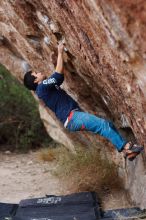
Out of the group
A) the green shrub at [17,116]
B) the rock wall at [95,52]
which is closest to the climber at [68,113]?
the rock wall at [95,52]

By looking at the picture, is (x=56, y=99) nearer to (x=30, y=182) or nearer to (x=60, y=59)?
(x=60, y=59)

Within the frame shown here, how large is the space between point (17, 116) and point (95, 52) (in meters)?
9.17

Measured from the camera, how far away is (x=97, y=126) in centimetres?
620

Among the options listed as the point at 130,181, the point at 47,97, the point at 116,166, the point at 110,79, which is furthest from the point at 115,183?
the point at 110,79

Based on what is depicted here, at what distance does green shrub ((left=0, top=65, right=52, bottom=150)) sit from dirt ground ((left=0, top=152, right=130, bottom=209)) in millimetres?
1148

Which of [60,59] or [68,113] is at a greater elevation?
[60,59]

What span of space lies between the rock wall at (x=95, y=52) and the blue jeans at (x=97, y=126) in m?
0.19

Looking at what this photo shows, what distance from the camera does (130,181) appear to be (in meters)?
7.62

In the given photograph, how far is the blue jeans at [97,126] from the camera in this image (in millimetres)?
6047

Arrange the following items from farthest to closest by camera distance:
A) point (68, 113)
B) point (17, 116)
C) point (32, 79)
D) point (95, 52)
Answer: point (17, 116) → point (32, 79) → point (68, 113) → point (95, 52)

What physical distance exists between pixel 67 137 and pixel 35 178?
0.98m

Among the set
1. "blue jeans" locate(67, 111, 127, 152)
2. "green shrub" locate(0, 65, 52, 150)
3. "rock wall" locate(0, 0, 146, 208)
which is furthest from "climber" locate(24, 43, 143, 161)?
"green shrub" locate(0, 65, 52, 150)

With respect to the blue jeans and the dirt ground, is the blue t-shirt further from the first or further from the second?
the dirt ground

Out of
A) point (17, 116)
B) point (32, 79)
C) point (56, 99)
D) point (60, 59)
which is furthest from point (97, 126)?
point (17, 116)
